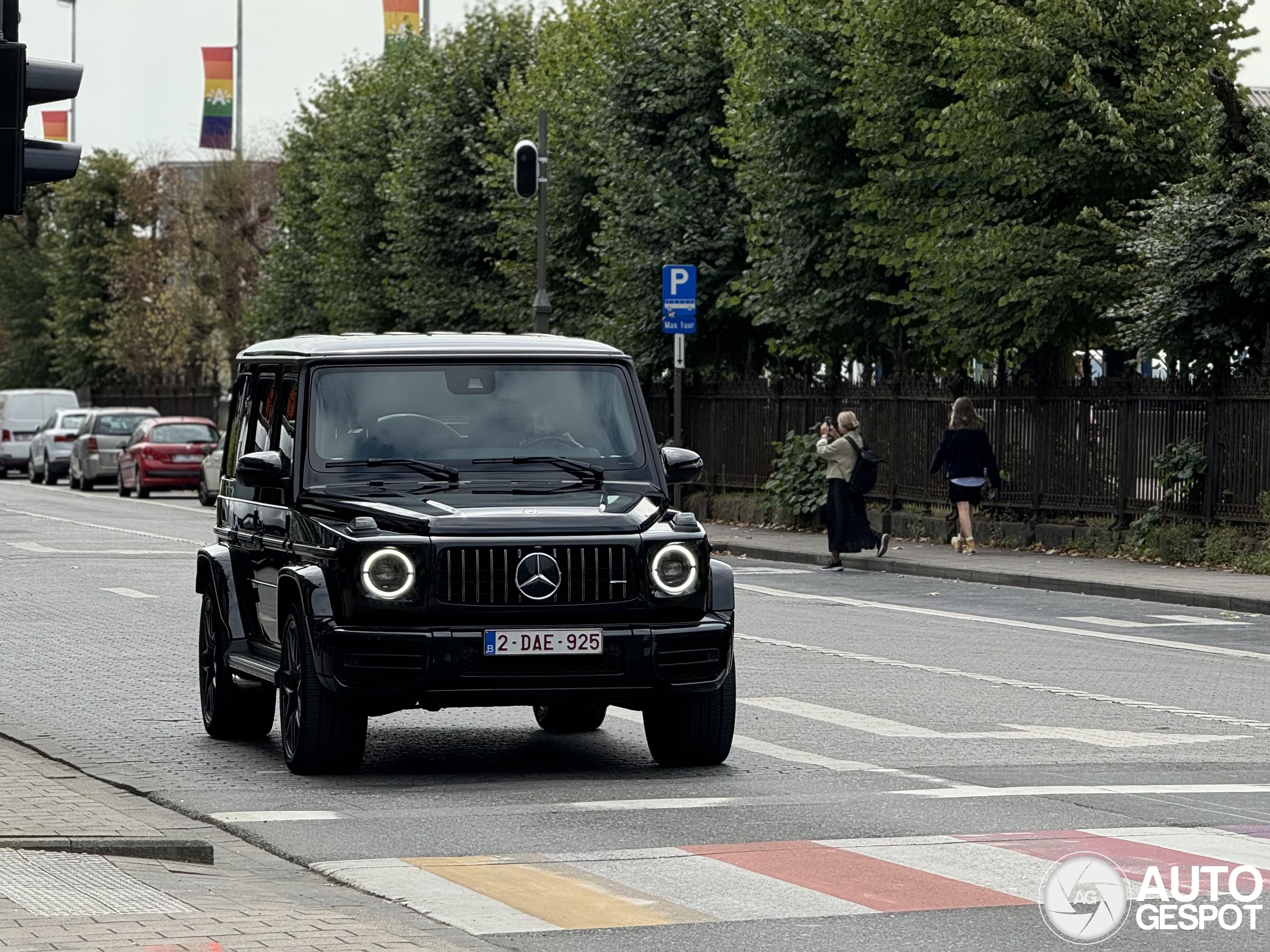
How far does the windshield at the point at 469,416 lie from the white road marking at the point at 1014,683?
3795 mm

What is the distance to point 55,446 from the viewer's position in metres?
56.2

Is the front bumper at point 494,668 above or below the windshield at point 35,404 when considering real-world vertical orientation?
below

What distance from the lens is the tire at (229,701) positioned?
38.3ft

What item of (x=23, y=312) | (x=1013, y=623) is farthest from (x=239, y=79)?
(x=1013, y=623)

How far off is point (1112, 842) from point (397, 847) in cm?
254

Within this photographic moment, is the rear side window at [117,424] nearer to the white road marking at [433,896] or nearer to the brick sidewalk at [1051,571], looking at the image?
the brick sidewalk at [1051,571]

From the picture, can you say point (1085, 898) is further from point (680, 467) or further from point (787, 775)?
point (680, 467)

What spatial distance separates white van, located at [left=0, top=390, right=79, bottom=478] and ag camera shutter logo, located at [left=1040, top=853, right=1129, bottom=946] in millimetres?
56129

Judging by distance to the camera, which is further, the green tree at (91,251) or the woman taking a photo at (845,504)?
the green tree at (91,251)

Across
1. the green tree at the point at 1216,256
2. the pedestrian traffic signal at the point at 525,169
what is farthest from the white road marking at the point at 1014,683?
the pedestrian traffic signal at the point at 525,169

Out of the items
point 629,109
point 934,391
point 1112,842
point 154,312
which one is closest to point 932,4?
point 934,391

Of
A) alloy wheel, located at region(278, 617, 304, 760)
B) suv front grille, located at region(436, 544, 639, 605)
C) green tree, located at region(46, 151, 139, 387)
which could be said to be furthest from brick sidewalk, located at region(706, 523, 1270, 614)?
green tree, located at region(46, 151, 139, 387)

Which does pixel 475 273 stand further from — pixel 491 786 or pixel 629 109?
pixel 491 786

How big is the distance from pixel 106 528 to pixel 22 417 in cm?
3007
